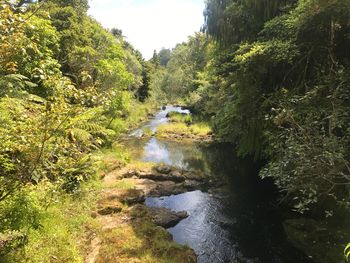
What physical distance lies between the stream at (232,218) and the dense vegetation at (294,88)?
1573 mm

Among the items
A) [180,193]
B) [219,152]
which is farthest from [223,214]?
[219,152]

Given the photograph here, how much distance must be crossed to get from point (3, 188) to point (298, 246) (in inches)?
336

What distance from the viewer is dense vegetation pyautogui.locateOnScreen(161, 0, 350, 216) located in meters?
7.32

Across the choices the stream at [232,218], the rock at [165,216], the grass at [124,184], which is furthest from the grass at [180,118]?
the rock at [165,216]

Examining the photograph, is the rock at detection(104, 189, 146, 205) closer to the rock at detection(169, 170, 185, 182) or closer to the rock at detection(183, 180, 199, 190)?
the rock at detection(183, 180, 199, 190)

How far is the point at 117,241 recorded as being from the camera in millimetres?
9203

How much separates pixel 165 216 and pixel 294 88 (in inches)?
257

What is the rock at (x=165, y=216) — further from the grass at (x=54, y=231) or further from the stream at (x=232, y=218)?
the grass at (x=54, y=231)

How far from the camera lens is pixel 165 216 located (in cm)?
1188

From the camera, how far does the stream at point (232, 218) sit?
9.70 meters

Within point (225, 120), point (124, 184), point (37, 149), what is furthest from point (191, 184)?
Result: point (37, 149)

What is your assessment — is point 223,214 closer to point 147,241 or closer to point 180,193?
point 180,193

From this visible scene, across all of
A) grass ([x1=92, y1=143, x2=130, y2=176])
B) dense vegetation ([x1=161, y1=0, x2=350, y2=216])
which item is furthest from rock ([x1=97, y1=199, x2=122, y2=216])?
dense vegetation ([x1=161, y1=0, x2=350, y2=216])

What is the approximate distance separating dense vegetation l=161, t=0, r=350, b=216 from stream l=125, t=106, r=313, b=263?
5.16 feet
